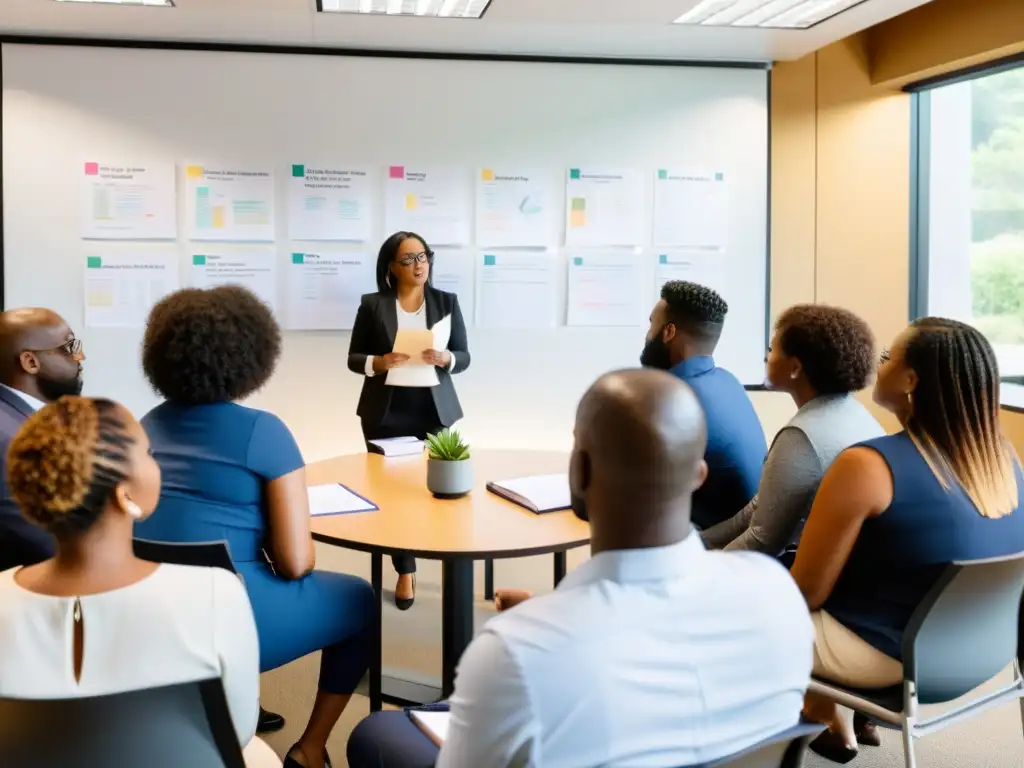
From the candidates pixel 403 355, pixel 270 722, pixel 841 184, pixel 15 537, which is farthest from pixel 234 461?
pixel 841 184

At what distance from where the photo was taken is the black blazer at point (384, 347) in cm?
381

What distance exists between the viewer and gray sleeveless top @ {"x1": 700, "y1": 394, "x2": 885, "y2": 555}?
2.20 metres

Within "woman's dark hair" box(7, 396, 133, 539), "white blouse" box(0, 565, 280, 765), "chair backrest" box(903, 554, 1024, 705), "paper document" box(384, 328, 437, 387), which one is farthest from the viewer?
"paper document" box(384, 328, 437, 387)

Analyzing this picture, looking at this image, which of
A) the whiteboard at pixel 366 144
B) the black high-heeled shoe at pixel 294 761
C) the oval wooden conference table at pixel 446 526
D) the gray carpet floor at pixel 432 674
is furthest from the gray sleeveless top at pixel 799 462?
the whiteboard at pixel 366 144

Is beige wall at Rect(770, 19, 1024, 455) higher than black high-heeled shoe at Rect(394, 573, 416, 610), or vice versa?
beige wall at Rect(770, 19, 1024, 455)

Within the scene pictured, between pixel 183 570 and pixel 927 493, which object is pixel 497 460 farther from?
pixel 183 570

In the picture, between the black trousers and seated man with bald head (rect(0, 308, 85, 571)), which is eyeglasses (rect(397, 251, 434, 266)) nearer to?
the black trousers

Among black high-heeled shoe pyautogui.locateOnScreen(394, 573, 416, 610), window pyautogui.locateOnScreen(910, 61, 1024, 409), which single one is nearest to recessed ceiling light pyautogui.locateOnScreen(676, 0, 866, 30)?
window pyautogui.locateOnScreen(910, 61, 1024, 409)

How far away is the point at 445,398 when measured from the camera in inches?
151

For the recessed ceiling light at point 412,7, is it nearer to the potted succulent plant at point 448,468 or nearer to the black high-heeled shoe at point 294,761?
the potted succulent plant at point 448,468

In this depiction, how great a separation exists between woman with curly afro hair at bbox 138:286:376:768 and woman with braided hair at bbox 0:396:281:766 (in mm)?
541

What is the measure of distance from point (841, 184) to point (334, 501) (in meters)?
3.68

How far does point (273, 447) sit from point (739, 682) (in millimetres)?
1240

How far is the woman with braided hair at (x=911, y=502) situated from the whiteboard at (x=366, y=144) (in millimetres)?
2516
